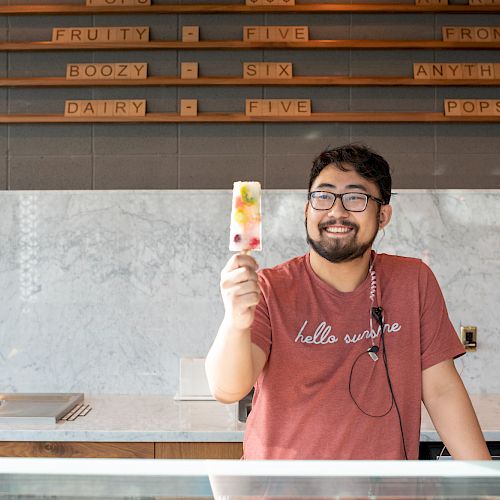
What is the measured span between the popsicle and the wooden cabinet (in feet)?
4.37

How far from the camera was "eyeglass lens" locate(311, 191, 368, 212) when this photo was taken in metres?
1.60

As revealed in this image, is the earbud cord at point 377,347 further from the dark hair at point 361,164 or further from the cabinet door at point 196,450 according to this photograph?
the cabinet door at point 196,450

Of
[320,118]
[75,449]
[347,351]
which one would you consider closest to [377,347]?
[347,351]

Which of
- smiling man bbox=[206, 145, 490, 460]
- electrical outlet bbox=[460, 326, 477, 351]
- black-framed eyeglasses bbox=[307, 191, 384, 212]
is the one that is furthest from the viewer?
electrical outlet bbox=[460, 326, 477, 351]

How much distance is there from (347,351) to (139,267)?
1685 millimetres

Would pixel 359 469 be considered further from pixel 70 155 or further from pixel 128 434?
pixel 70 155

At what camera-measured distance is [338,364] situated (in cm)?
154

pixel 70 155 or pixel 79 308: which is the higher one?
pixel 70 155

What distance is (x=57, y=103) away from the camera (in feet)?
11.0

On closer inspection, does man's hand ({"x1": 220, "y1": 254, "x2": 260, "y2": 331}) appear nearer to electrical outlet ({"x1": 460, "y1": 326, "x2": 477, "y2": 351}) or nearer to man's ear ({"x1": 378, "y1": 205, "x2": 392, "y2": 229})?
man's ear ({"x1": 378, "y1": 205, "x2": 392, "y2": 229})

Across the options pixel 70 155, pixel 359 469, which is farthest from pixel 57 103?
pixel 359 469

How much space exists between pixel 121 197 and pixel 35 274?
1.80 feet

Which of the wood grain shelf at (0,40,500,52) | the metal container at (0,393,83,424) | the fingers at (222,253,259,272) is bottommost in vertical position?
the metal container at (0,393,83,424)

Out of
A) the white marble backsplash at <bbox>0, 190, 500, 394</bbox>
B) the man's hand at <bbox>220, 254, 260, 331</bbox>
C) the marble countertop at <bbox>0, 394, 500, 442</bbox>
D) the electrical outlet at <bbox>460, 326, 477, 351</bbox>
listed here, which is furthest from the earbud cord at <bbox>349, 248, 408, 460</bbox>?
the electrical outlet at <bbox>460, 326, 477, 351</bbox>
